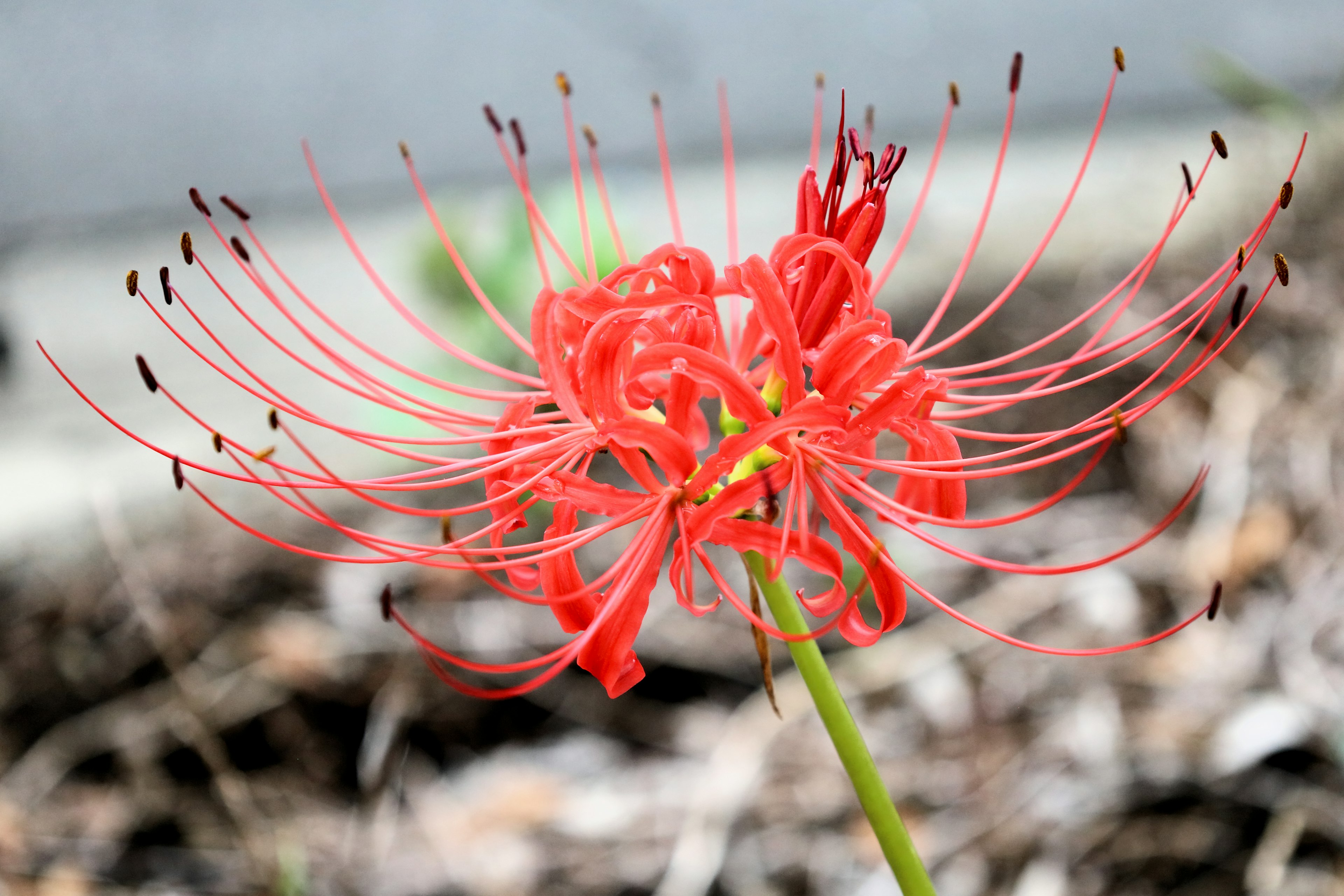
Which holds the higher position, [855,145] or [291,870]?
[855,145]

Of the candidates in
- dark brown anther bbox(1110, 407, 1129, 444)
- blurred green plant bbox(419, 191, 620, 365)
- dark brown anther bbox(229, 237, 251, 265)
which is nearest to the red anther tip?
dark brown anther bbox(1110, 407, 1129, 444)

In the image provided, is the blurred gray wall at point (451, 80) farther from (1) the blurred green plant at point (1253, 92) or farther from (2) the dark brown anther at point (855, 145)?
(2) the dark brown anther at point (855, 145)

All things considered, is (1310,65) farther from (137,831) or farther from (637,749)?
(137,831)

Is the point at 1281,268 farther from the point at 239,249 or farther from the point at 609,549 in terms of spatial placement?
the point at 609,549

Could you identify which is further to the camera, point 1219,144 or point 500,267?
point 500,267

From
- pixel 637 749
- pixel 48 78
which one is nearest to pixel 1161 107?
pixel 637 749

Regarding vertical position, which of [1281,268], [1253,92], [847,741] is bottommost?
[847,741]

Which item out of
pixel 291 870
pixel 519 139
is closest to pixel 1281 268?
pixel 519 139
